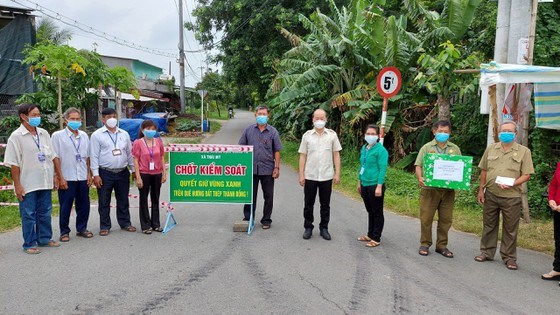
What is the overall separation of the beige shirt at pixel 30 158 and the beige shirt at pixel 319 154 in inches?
138

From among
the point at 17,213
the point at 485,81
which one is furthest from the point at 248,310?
the point at 17,213

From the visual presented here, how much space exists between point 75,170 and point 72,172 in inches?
2.0

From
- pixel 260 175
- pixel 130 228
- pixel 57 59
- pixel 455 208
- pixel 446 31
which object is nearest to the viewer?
pixel 130 228

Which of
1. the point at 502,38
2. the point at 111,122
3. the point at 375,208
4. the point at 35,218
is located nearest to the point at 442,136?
the point at 375,208

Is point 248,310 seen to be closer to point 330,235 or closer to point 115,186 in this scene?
point 330,235

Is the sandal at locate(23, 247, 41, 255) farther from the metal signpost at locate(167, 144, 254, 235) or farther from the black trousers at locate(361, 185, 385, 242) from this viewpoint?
the black trousers at locate(361, 185, 385, 242)

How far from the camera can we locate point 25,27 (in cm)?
1404

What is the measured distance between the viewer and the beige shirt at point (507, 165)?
505 centimetres

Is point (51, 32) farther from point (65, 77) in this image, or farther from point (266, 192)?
point (266, 192)

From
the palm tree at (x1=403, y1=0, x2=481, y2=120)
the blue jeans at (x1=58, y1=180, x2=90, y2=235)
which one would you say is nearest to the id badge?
the blue jeans at (x1=58, y1=180, x2=90, y2=235)

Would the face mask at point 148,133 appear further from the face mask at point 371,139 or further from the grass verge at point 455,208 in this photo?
the grass verge at point 455,208

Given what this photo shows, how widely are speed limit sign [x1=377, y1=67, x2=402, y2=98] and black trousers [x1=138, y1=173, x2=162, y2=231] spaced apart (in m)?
3.99

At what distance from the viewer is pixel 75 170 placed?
5.93 m

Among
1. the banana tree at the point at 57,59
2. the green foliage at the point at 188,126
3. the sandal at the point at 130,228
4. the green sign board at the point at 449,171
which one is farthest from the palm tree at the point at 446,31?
the green foliage at the point at 188,126
